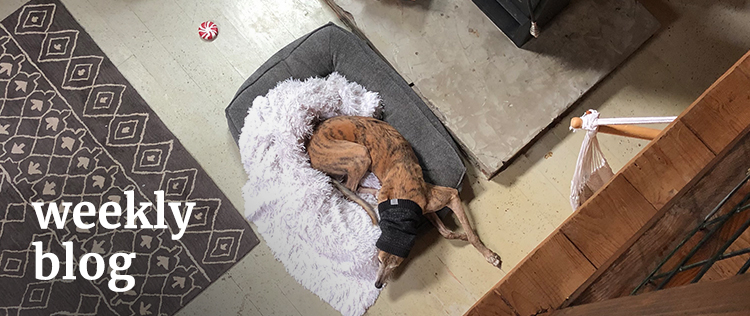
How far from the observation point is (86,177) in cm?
296

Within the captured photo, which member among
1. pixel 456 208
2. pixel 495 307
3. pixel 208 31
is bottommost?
pixel 208 31

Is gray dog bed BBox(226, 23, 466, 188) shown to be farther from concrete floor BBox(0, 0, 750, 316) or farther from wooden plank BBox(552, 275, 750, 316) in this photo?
wooden plank BBox(552, 275, 750, 316)

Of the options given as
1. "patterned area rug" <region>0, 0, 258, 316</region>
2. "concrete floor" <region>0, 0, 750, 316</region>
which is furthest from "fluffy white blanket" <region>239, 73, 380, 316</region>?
"patterned area rug" <region>0, 0, 258, 316</region>

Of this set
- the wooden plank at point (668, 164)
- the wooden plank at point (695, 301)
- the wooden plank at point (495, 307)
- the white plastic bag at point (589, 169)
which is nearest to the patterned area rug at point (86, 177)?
the white plastic bag at point (589, 169)

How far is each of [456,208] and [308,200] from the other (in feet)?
2.28

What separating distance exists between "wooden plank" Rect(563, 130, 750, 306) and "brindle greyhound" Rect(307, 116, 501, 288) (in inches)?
58.2

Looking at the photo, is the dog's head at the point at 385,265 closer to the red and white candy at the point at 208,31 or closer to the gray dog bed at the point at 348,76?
the gray dog bed at the point at 348,76

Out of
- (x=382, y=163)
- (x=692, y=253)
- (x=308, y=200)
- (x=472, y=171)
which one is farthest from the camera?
(x=472, y=171)

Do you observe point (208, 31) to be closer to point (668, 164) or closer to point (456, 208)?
point (456, 208)

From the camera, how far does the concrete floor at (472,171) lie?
110 inches

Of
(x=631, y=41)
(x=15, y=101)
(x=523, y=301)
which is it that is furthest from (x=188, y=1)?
(x=523, y=301)

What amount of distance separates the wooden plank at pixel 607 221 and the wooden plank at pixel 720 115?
161mm

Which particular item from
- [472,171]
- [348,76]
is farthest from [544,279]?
[348,76]

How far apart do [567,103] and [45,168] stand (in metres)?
2.68
